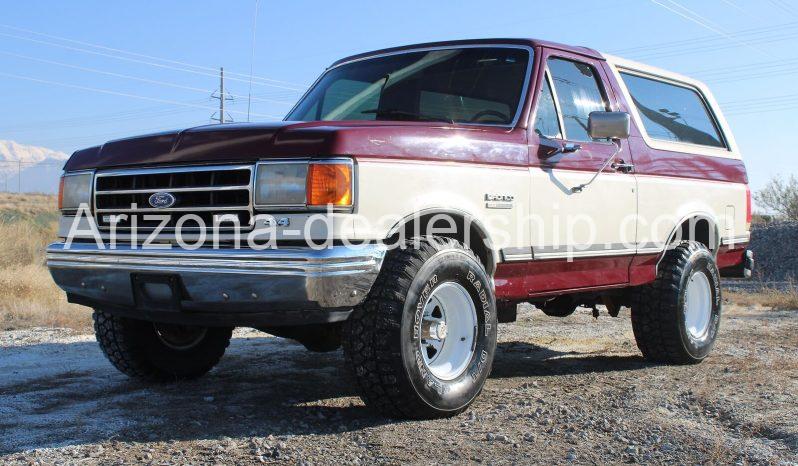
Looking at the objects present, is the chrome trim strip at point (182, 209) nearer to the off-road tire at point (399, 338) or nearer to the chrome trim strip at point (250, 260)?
the chrome trim strip at point (250, 260)

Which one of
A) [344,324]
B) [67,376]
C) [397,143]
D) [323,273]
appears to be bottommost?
[67,376]

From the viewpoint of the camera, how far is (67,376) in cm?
547

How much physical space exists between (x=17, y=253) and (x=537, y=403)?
1232 cm

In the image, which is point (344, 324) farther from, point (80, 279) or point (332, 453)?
point (80, 279)

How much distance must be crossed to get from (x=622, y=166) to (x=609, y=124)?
68 cm

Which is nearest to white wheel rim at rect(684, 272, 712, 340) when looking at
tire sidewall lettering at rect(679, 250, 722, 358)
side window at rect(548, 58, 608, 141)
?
tire sidewall lettering at rect(679, 250, 722, 358)

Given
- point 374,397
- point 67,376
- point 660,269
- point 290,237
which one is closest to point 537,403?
point 374,397

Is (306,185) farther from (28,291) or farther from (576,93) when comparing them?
(28,291)

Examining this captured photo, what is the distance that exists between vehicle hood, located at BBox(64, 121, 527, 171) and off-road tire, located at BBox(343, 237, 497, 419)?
500 millimetres

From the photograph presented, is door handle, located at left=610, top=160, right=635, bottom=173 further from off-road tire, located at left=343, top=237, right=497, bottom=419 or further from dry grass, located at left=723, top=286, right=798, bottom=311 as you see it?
dry grass, located at left=723, top=286, right=798, bottom=311

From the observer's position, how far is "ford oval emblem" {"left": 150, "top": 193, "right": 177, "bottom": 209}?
160 inches

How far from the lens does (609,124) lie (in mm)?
5043

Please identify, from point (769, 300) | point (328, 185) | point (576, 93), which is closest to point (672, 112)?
point (576, 93)

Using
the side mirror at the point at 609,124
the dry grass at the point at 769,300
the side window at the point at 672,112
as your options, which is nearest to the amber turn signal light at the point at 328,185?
the side mirror at the point at 609,124
